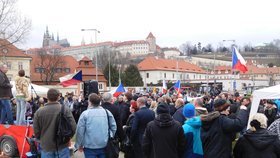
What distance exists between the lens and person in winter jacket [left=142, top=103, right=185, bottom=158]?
596cm

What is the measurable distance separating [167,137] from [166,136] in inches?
0.9

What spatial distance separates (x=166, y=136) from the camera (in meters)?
5.97

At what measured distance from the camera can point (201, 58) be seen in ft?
503

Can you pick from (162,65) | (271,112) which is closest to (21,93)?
(271,112)

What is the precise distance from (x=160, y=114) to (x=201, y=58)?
492ft

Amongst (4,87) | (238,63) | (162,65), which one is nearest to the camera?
(4,87)

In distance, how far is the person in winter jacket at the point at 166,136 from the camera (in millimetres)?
5957

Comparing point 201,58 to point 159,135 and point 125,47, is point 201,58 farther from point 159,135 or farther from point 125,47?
point 159,135

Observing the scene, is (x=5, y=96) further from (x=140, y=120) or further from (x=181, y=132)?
(x=181, y=132)

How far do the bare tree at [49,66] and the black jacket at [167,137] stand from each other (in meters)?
78.8

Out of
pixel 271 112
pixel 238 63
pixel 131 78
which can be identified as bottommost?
pixel 131 78

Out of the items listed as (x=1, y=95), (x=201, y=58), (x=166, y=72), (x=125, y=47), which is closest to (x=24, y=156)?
Answer: (x=1, y=95)

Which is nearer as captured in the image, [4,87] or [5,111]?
[4,87]

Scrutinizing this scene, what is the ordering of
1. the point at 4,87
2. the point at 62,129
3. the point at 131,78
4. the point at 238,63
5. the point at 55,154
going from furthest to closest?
the point at 131,78 < the point at 238,63 < the point at 4,87 < the point at 55,154 < the point at 62,129
